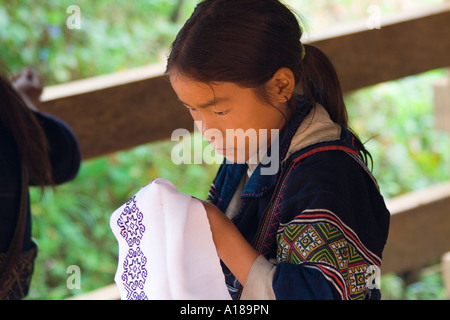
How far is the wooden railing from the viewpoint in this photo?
1.64 meters

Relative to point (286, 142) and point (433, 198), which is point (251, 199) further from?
point (433, 198)

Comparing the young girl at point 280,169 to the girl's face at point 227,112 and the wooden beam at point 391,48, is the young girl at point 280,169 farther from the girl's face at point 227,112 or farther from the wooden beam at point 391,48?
the wooden beam at point 391,48

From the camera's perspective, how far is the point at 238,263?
3.18ft

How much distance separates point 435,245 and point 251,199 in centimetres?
125

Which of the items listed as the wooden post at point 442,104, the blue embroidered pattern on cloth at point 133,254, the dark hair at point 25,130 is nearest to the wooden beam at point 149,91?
the dark hair at point 25,130

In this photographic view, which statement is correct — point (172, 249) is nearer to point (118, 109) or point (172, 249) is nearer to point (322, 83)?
point (322, 83)

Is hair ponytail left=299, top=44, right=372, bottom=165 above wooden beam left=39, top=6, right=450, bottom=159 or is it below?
above

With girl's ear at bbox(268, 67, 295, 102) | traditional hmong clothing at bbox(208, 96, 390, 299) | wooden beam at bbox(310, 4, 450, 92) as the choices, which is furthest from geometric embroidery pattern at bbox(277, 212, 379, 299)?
wooden beam at bbox(310, 4, 450, 92)

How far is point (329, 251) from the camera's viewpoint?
95cm

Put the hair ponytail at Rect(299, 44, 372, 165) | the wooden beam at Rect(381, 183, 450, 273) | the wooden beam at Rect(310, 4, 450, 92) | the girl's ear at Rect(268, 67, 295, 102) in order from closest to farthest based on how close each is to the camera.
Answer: the girl's ear at Rect(268, 67, 295, 102)
the hair ponytail at Rect(299, 44, 372, 165)
the wooden beam at Rect(310, 4, 450, 92)
the wooden beam at Rect(381, 183, 450, 273)

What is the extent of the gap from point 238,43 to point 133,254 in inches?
13.9

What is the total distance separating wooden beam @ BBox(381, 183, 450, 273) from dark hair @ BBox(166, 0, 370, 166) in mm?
1147

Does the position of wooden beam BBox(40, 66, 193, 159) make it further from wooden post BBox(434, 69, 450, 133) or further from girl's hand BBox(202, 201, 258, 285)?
wooden post BBox(434, 69, 450, 133)

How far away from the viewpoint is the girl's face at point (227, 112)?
3.39 ft
